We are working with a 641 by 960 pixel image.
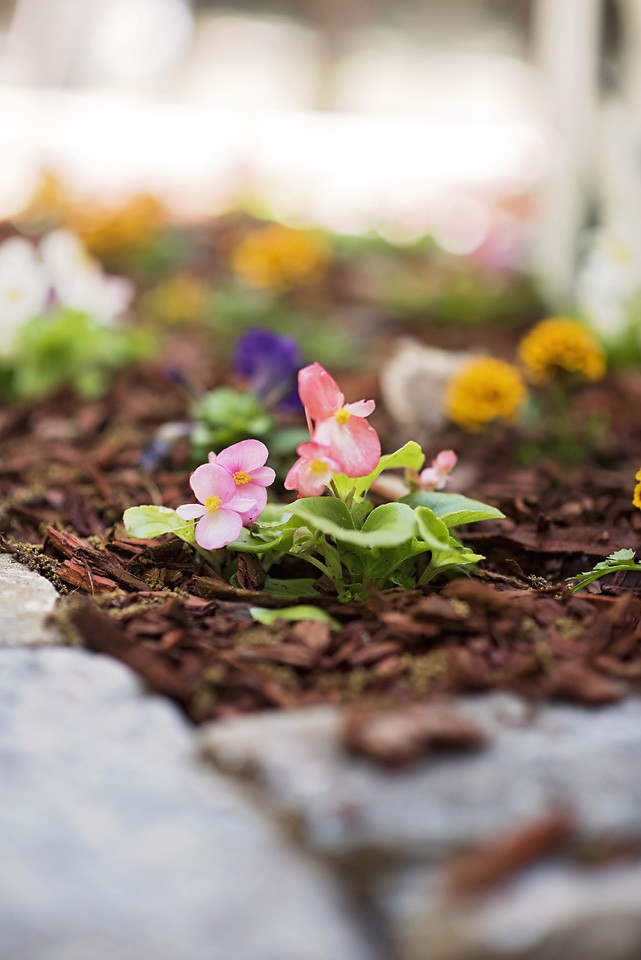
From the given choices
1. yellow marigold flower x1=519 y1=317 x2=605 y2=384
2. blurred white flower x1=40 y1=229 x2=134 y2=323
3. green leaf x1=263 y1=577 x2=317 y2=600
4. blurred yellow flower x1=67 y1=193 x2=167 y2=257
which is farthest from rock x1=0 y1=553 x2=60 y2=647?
blurred yellow flower x1=67 y1=193 x2=167 y2=257

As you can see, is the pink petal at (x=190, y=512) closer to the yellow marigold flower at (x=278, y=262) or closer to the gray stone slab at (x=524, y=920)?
the gray stone slab at (x=524, y=920)

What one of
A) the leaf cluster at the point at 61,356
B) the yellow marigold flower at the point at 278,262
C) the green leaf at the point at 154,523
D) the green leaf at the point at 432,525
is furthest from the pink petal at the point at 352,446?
the yellow marigold flower at the point at 278,262

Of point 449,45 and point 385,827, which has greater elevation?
point 449,45

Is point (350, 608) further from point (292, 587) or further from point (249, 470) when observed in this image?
point (249, 470)

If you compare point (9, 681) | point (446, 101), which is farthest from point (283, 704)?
point (446, 101)

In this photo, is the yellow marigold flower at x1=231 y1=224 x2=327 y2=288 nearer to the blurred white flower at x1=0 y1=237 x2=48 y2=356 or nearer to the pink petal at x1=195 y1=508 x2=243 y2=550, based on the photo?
the blurred white flower at x1=0 y1=237 x2=48 y2=356

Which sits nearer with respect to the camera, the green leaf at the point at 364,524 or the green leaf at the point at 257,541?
the green leaf at the point at 364,524

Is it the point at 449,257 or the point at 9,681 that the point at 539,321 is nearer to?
the point at 449,257
